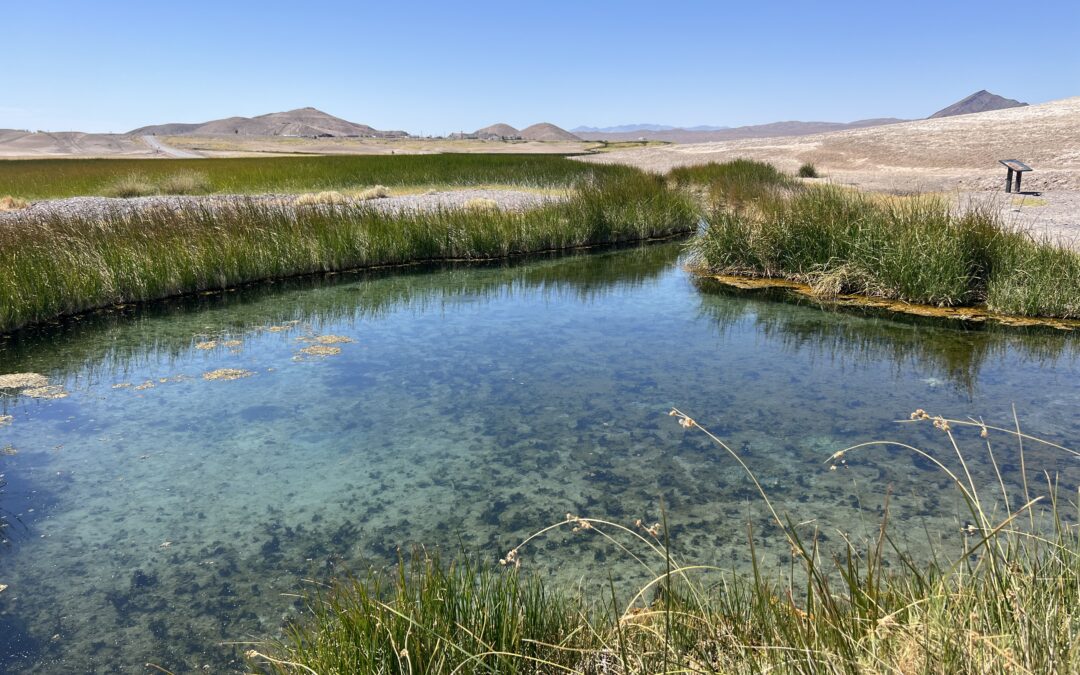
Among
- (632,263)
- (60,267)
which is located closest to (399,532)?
(60,267)

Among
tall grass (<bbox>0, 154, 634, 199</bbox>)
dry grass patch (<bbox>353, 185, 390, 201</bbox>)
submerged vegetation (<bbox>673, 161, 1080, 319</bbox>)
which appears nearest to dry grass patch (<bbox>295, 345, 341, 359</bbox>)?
submerged vegetation (<bbox>673, 161, 1080, 319</bbox>)

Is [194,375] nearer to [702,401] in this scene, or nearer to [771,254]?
[702,401]

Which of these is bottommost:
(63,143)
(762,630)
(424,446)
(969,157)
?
(424,446)

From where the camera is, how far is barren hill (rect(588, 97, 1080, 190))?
1708 centimetres

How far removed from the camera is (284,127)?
120m

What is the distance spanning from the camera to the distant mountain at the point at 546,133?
128 meters

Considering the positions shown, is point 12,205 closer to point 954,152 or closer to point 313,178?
point 313,178

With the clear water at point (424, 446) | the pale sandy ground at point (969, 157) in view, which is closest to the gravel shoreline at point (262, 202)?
the clear water at point (424, 446)

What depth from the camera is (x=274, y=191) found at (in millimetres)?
16688

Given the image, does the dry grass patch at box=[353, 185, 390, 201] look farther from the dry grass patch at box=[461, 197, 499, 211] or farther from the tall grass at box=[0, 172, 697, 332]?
the tall grass at box=[0, 172, 697, 332]

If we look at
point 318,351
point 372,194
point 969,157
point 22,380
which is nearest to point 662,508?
point 318,351

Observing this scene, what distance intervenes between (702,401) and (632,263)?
18.5 feet

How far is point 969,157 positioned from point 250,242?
76.8ft

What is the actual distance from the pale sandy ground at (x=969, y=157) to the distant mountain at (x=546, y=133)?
9665 centimetres
